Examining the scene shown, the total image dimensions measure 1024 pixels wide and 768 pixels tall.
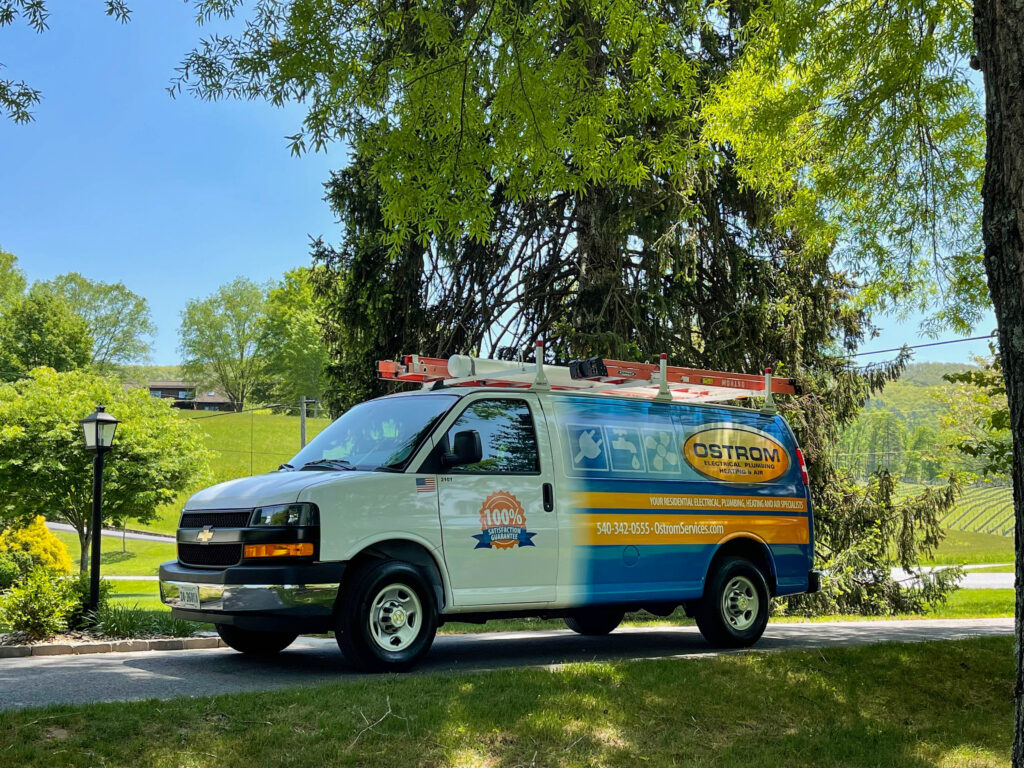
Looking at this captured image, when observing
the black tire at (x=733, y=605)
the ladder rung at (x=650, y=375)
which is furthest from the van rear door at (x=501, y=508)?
the black tire at (x=733, y=605)

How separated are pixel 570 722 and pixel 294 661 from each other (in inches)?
136

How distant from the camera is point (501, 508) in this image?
877cm

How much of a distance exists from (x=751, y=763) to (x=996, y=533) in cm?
8455

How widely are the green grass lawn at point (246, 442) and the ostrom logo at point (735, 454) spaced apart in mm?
56991

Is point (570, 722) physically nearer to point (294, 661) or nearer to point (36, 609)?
point (294, 661)

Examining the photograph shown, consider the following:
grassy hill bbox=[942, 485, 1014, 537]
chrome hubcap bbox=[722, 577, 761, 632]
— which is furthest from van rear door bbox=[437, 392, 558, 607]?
grassy hill bbox=[942, 485, 1014, 537]

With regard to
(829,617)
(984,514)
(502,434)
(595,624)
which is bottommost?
(984,514)

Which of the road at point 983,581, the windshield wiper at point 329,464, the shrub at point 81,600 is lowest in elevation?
the road at point 983,581

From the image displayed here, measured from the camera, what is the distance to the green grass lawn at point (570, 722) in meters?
5.61

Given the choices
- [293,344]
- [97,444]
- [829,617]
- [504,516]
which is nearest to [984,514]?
[293,344]

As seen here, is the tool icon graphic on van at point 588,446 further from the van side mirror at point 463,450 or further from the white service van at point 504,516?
the van side mirror at point 463,450

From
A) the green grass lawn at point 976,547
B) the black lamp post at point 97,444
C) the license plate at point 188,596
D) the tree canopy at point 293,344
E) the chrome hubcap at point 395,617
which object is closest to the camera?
the chrome hubcap at point 395,617

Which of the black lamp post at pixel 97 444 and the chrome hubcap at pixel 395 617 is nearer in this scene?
the chrome hubcap at pixel 395 617

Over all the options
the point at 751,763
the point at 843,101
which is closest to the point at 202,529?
the point at 751,763
